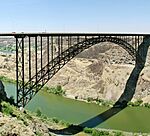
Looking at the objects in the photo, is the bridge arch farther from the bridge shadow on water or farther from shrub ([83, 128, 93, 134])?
shrub ([83, 128, 93, 134])

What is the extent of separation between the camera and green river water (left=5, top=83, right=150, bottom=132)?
102 ft

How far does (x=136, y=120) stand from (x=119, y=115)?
220cm

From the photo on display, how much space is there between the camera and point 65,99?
43781 mm

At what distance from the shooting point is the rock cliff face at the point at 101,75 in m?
43.8

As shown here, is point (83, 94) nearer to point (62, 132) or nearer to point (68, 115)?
point (68, 115)

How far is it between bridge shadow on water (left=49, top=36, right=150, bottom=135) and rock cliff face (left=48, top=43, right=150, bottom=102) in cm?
61

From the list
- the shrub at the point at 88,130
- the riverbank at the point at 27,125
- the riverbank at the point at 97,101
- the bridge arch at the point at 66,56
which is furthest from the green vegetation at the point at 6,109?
the riverbank at the point at 97,101

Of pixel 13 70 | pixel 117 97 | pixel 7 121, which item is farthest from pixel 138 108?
pixel 13 70

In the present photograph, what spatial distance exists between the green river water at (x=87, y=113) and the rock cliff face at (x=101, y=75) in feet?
11.5

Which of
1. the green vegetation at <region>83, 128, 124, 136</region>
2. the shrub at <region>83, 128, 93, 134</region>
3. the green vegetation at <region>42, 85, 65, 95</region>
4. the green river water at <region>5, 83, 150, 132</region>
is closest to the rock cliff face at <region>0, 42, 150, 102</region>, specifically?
the green vegetation at <region>42, 85, 65, 95</region>

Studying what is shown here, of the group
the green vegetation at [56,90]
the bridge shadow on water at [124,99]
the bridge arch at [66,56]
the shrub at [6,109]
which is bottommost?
the green vegetation at [56,90]

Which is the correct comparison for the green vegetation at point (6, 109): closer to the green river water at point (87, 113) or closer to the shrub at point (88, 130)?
the shrub at point (88, 130)

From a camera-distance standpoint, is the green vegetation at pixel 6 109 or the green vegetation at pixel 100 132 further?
the green vegetation at pixel 100 132

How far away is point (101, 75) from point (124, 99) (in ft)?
25.6
